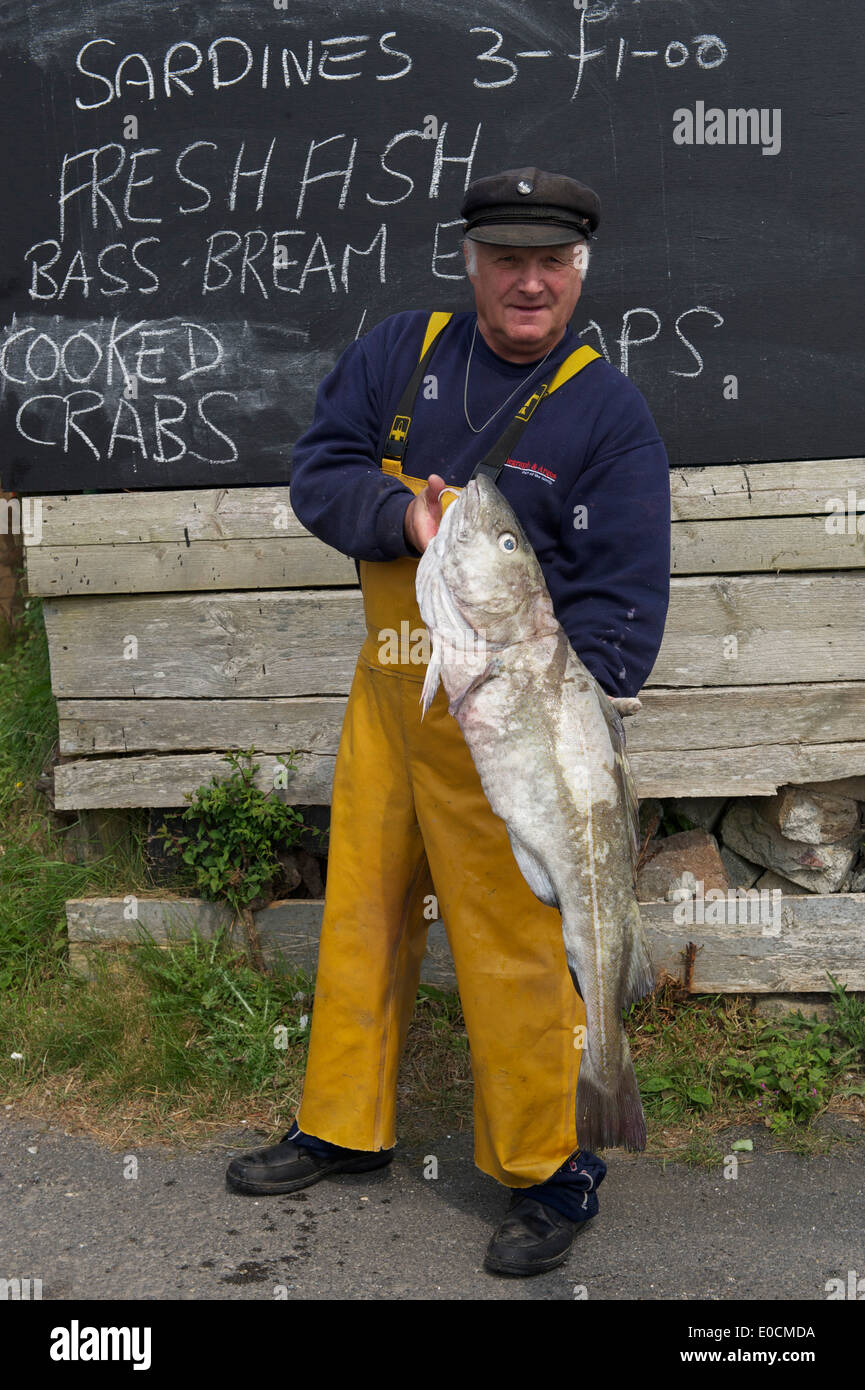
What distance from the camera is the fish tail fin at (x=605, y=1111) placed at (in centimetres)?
300

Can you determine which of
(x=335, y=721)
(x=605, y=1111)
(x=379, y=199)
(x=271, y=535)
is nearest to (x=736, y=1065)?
(x=605, y=1111)

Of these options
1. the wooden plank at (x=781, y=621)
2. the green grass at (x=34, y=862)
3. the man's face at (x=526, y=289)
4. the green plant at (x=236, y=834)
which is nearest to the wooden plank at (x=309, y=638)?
the wooden plank at (x=781, y=621)

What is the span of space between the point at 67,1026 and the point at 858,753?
2905mm

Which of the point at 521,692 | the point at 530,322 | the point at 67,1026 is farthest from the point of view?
the point at 67,1026

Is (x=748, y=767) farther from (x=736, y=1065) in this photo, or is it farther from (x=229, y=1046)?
(x=229, y=1046)

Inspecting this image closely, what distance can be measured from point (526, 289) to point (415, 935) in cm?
183

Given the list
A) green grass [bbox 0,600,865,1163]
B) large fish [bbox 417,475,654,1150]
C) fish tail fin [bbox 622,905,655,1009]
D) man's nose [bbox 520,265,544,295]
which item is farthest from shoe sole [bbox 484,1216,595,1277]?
man's nose [bbox 520,265,544,295]

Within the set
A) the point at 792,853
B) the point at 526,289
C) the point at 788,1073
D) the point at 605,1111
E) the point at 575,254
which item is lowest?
the point at 788,1073

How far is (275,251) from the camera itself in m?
4.64

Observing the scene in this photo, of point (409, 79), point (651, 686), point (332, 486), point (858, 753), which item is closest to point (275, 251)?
point (409, 79)

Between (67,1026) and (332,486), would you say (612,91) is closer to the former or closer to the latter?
(332,486)

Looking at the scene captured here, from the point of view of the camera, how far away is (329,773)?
4.63 m

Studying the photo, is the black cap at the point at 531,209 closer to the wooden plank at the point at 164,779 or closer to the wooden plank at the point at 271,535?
the wooden plank at the point at 271,535

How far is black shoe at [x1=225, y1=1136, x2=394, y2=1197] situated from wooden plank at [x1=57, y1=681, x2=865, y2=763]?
1.41 metres
